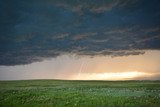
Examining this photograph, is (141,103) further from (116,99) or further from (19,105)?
(19,105)

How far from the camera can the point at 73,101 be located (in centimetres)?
2566

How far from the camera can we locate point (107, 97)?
1037 inches

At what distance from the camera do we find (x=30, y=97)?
2895cm

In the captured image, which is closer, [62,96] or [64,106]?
[64,106]

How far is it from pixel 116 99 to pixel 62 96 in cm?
528

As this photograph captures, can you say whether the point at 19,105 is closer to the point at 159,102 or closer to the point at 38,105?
the point at 38,105

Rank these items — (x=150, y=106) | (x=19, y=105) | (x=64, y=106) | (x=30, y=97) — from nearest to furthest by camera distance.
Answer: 1. (x=150, y=106)
2. (x=64, y=106)
3. (x=19, y=105)
4. (x=30, y=97)

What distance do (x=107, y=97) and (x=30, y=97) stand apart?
7416 millimetres

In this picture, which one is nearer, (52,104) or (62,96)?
(52,104)

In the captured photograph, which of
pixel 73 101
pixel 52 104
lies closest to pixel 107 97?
pixel 73 101

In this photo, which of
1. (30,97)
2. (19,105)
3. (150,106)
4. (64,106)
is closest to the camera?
(150,106)

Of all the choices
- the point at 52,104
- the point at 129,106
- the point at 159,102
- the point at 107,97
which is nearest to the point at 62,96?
the point at 52,104

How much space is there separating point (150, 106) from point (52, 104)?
7.88 metres

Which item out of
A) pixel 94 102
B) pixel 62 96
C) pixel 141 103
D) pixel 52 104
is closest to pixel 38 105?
pixel 52 104
